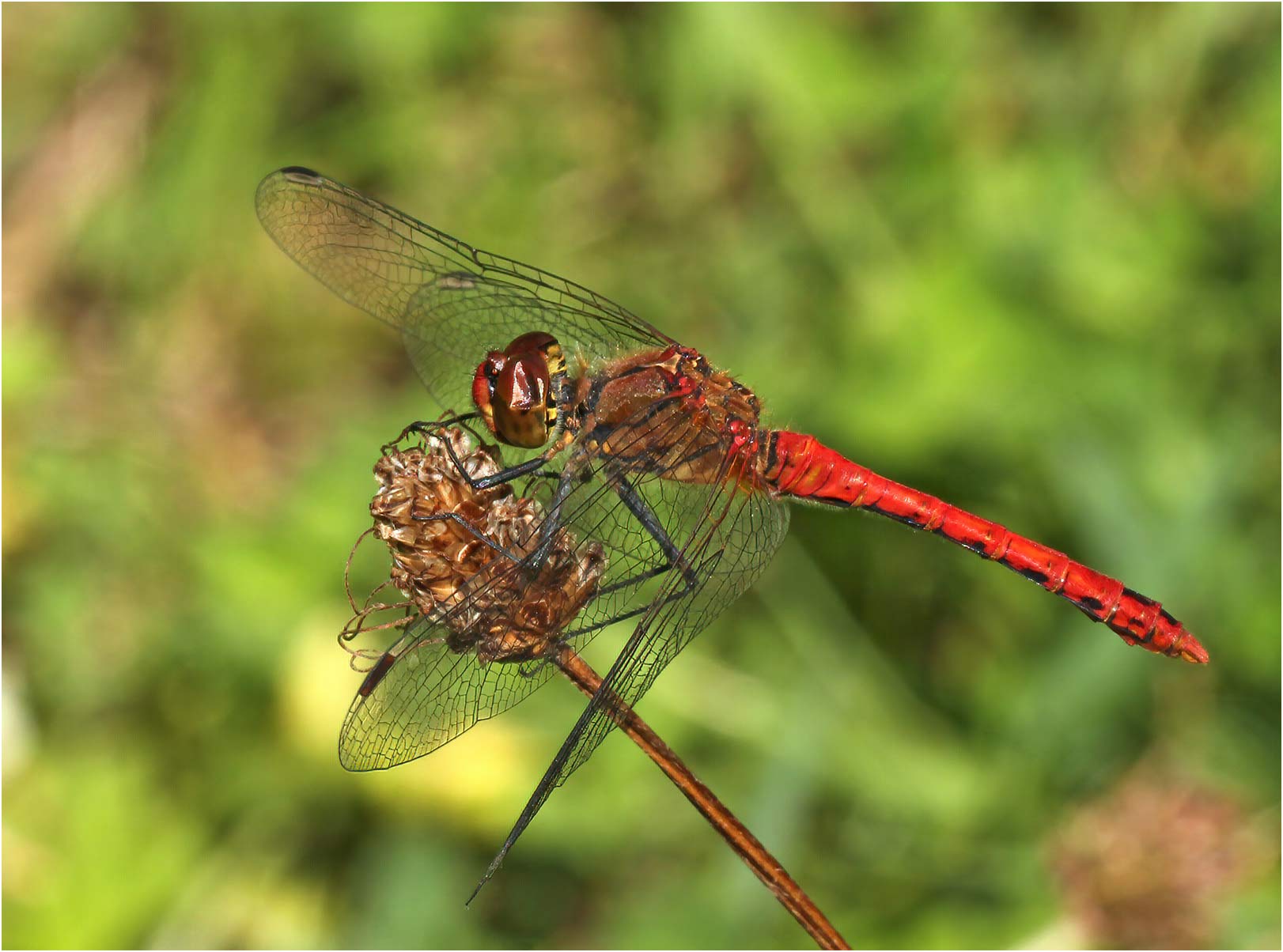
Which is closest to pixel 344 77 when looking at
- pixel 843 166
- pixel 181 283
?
pixel 181 283

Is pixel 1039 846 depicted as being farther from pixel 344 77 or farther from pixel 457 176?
pixel 344 77

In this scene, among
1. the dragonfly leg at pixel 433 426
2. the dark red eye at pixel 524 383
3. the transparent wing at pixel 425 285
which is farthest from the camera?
the transparent wing at pixel 425 285

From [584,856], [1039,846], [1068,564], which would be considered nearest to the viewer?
[1068,564]

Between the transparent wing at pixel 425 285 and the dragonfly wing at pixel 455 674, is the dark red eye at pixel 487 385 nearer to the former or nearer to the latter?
the dragonfly wing at pixel 455 674

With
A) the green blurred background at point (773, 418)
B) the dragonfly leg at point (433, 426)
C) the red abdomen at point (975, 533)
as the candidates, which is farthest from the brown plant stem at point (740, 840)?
the green blurred background at point (773, 418)

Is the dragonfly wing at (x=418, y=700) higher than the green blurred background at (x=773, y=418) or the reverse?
the reverse

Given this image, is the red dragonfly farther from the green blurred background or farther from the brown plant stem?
the green blurred background
